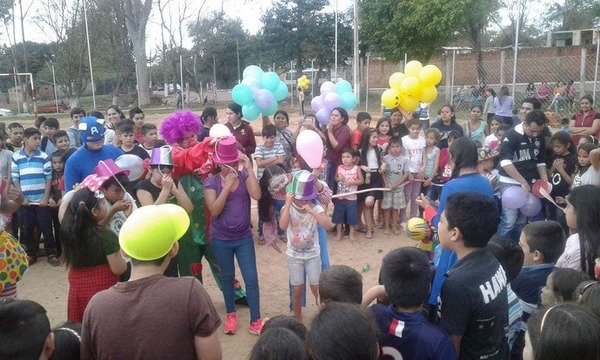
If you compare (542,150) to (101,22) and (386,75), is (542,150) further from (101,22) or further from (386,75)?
(101,22)

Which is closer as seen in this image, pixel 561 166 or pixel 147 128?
pixel 561 166

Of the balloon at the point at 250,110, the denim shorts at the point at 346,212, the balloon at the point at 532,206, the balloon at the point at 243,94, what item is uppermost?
the balloon at the point at 243,94

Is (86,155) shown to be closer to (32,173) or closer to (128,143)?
(128,143)

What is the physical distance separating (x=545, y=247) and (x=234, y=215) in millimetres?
2218

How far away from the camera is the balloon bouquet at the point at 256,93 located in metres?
6.37

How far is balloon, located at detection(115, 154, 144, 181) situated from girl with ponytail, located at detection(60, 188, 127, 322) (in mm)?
1158

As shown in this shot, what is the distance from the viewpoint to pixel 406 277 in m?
2.17

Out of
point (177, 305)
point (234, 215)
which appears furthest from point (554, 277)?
point (234, 215)

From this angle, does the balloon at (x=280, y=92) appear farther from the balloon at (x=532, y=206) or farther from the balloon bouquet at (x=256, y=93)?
the balloon at (x=532, y=206)

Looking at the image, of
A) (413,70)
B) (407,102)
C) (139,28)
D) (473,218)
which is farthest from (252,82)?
(139,28)

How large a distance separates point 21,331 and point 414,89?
6234 millimetres

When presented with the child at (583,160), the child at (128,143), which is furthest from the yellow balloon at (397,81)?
the child at (128,143)

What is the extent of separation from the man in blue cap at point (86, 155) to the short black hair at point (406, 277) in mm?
3294

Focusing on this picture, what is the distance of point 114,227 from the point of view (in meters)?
3.57
